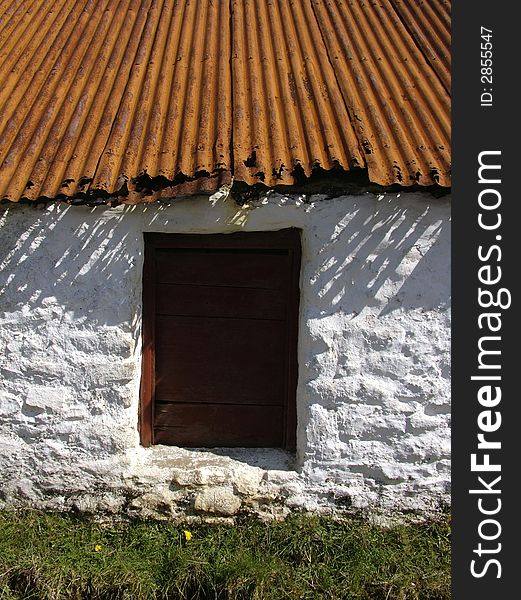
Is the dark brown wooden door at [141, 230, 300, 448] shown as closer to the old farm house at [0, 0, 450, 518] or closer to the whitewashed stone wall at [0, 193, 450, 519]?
the old farm house at [0, 0, 450, 518]

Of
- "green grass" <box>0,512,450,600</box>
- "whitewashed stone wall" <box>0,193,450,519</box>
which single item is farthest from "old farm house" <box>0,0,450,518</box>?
"green grass" <box>0,512,450,600</box>

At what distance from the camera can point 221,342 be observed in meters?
3.41

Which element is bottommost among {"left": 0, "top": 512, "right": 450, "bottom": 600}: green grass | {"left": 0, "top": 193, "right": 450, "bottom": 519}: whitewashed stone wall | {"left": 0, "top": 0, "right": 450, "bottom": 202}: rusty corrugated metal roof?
{"left": 0, "top": 512, "right": 450, "bottom": 600}: green grass

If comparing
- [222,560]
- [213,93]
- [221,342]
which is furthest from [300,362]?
[213,93]

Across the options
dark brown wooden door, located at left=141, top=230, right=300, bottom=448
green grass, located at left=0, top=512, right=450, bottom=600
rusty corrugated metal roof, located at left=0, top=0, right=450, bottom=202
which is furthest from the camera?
dark brown wooden door, located at left=141, top=230, right=300, bottom=448

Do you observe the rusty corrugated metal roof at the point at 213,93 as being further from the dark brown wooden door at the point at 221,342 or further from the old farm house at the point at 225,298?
the dark brown wooden door at the point at 221,342

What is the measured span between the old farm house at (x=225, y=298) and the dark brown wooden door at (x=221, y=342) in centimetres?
1

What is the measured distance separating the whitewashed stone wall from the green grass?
0.41 feet

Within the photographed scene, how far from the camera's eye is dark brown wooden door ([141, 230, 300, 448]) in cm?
336

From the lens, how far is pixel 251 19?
4336 millimetres

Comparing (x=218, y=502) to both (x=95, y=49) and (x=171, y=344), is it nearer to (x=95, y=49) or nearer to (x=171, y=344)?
(x=171, y=344)

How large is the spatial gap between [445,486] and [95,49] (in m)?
3.62

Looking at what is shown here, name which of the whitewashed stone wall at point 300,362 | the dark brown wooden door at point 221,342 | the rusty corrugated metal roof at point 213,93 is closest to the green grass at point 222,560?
the whitewashed stone wall at point 300,362

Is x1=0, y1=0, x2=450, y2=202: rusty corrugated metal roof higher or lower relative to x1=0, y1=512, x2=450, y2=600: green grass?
higher
